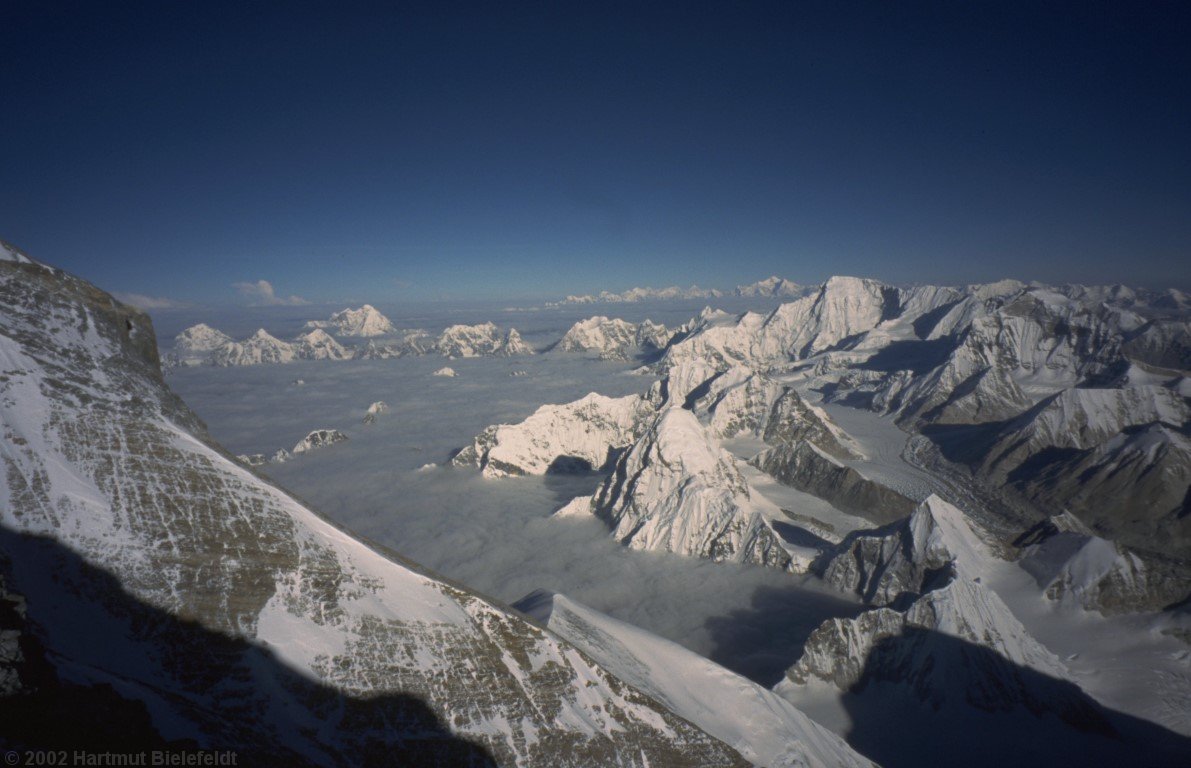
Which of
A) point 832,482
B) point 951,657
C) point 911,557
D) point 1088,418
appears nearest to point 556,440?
point 832,482

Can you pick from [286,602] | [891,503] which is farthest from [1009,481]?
[286,602]

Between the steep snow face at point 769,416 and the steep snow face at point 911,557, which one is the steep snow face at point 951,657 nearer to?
the steep snow face at point 911,557

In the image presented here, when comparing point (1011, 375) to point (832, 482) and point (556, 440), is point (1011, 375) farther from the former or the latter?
point (556, 440)

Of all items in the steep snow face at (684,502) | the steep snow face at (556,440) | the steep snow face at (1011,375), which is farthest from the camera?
the steep snow face at (1011,375)

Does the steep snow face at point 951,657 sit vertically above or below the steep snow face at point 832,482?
above
